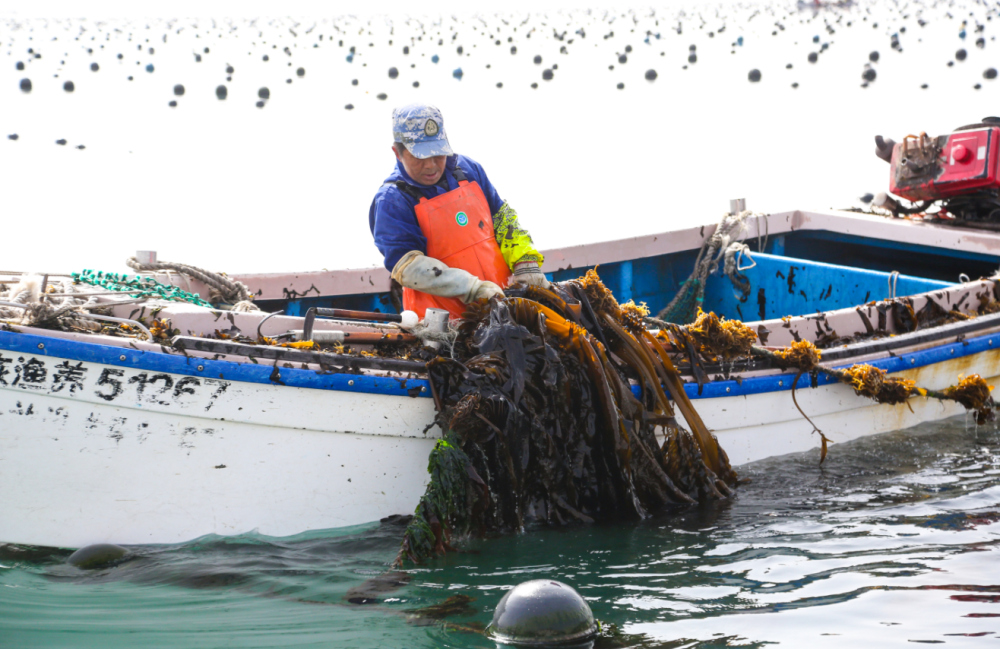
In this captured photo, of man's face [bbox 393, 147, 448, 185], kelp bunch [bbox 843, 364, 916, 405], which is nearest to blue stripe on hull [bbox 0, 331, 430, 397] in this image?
man's face [bbox 393, 147, 448, 185]

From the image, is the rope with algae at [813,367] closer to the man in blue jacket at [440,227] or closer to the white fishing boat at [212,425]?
the white fishing boat at [212,425]

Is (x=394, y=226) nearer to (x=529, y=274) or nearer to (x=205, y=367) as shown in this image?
(x=529, y=274)

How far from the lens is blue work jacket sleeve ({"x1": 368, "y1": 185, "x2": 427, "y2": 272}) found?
15.3 ft

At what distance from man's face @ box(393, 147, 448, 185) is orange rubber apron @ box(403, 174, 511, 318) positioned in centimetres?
11

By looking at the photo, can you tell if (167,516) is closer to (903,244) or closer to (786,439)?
(786,439)

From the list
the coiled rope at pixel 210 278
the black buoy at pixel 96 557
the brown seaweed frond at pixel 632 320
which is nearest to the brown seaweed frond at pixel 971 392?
the brown seaweed frond at pixel 632 320

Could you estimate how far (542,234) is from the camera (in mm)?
11734

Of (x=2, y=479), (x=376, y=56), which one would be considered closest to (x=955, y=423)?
(x=2, y=479)

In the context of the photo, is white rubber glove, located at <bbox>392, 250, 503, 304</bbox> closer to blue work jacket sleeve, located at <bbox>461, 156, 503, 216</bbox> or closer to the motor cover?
blue work jacket sleeve, located at <bbox>461, 156, 503, 216</bbox>

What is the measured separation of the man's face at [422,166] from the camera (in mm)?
4703

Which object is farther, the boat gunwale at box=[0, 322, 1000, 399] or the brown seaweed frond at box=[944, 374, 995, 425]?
the brown seaweed frond at box=[944, 374, 995, 425]

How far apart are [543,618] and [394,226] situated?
2.19 m

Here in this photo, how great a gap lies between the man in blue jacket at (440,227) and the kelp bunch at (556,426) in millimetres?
253

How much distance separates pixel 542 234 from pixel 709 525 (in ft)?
24.8
